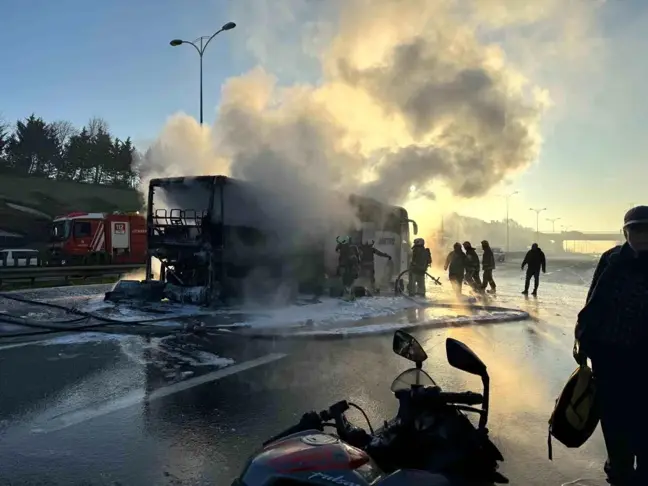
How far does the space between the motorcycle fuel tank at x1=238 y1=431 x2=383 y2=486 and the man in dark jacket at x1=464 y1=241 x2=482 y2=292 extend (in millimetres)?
13638

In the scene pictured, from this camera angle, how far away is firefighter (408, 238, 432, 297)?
14062 millimetres

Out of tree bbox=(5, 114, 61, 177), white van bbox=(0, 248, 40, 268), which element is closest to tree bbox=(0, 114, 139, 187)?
tree bbox=(5, 114, 61, 177)

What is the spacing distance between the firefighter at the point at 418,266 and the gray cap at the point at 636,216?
11.2 m

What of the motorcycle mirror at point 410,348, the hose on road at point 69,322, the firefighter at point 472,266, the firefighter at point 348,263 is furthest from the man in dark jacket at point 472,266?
the motorcycle mirror at point 410,348

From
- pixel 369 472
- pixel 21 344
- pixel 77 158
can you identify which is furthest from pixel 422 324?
pixel 77 158

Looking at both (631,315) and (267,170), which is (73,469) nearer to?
(631,315)

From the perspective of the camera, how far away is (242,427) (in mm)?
4168

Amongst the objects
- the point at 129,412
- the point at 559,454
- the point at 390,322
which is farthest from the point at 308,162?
the point at 559,454

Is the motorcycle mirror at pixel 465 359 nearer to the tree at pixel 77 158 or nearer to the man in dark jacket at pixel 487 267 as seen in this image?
the man in dark jacket at pixel 487 267

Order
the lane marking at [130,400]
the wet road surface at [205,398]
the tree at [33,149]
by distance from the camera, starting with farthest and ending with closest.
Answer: the tree at [33,149] < the lane marking at [130,400] < the wet road surface at [205,398]

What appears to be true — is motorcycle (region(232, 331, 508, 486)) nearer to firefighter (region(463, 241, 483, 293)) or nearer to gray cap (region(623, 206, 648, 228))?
gray cap (region(623, 206, 648, 228))

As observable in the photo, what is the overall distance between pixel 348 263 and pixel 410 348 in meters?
9.53

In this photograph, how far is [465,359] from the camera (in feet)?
9.39

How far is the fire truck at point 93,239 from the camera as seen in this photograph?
26.3 meters
